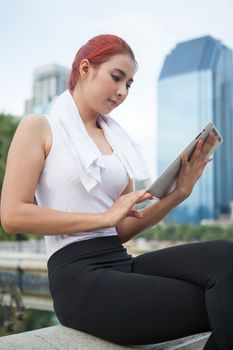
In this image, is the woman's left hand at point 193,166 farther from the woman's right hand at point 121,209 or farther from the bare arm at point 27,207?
the bare arm at point 27,207

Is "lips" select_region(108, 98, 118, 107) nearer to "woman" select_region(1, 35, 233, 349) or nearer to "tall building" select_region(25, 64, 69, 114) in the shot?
"woman" select_region(1, 35, 233, 349)

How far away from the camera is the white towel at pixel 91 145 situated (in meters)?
1.41

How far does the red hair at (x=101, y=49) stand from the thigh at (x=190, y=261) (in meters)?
0.65

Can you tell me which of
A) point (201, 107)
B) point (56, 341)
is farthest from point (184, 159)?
point (201, 107)

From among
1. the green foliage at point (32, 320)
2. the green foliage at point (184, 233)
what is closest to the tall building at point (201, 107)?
the green foliage at point (184, 233)

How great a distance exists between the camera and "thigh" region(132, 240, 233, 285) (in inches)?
52.4

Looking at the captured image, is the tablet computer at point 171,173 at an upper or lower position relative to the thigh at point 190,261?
upper

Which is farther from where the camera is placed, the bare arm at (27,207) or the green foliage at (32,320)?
the green foliage at (32,320)

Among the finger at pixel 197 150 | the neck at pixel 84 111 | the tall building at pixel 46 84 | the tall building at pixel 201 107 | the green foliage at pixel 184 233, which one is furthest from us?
the tall building at pixel 46 84

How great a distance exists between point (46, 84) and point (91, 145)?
71.7 meters

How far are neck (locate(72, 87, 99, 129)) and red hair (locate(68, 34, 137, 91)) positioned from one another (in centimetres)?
6

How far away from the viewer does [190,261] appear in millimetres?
1386

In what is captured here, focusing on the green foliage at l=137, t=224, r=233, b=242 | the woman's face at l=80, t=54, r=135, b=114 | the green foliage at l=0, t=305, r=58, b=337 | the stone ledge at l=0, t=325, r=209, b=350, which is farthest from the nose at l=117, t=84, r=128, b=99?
the green foliage at l=137, t=224, r=233, b=242

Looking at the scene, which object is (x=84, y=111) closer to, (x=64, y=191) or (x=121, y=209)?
(x=64, y=191)
